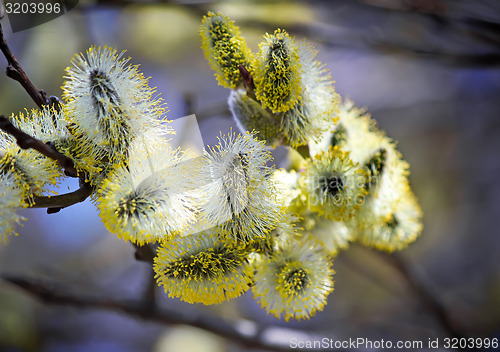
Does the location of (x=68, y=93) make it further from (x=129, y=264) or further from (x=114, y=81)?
(x=129, y=264)

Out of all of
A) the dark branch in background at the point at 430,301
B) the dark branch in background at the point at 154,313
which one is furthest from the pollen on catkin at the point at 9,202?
the dark branch in background at the point at 430,301

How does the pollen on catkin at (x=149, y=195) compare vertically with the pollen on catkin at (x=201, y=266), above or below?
above

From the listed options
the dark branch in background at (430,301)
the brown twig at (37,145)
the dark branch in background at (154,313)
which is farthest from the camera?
the dark branch in background at (430,301)

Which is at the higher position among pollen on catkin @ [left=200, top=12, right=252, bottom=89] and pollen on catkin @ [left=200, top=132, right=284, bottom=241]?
pollen on catkin @ [left=200, top=12, right=252, bottom=89]

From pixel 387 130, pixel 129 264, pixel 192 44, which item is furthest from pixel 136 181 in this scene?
pixel 387 130

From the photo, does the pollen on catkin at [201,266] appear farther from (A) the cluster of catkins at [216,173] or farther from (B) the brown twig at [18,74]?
(B) the brown twig at [18,74]

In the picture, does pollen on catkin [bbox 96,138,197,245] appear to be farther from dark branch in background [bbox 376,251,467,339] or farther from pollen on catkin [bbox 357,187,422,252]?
dark branch in background [bbox 376,251,467,339]

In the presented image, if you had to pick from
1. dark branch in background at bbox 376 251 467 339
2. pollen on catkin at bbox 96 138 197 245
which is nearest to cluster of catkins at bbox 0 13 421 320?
pollen on catkin at bbox 96 138 197 245
